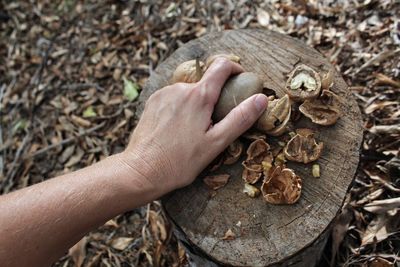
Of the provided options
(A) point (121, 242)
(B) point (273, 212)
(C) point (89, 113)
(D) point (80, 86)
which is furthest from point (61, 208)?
(D) point (80, 86)

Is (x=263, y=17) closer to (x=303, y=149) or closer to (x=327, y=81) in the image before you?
Result: (x=327, y=81)

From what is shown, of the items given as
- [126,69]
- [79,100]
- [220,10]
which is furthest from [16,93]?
[220,10]

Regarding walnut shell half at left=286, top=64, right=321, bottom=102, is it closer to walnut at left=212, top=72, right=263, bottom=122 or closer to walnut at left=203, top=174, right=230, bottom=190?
walnut at left=212, top=72, right=263, bottom=122

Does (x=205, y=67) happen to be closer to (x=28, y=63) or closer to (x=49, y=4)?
(x=28, y=63)

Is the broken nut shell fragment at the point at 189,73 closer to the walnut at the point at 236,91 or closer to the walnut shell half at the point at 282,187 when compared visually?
the walnut at the point at 236,91

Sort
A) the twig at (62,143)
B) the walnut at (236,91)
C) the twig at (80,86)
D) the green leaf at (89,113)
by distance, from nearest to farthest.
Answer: the walnut at (236,91)
the twig at (62,143)
the green leaf at (89,113)
the twig at (80,86)

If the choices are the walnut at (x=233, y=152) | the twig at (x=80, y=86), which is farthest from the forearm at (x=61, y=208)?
the twig at (x=80, y=86)

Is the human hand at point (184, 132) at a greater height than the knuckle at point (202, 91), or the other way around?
the knuckle at point (202, 91)

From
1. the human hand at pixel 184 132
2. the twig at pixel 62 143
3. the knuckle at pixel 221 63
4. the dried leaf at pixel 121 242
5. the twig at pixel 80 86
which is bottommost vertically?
the dried leaf at pixel 121 242
